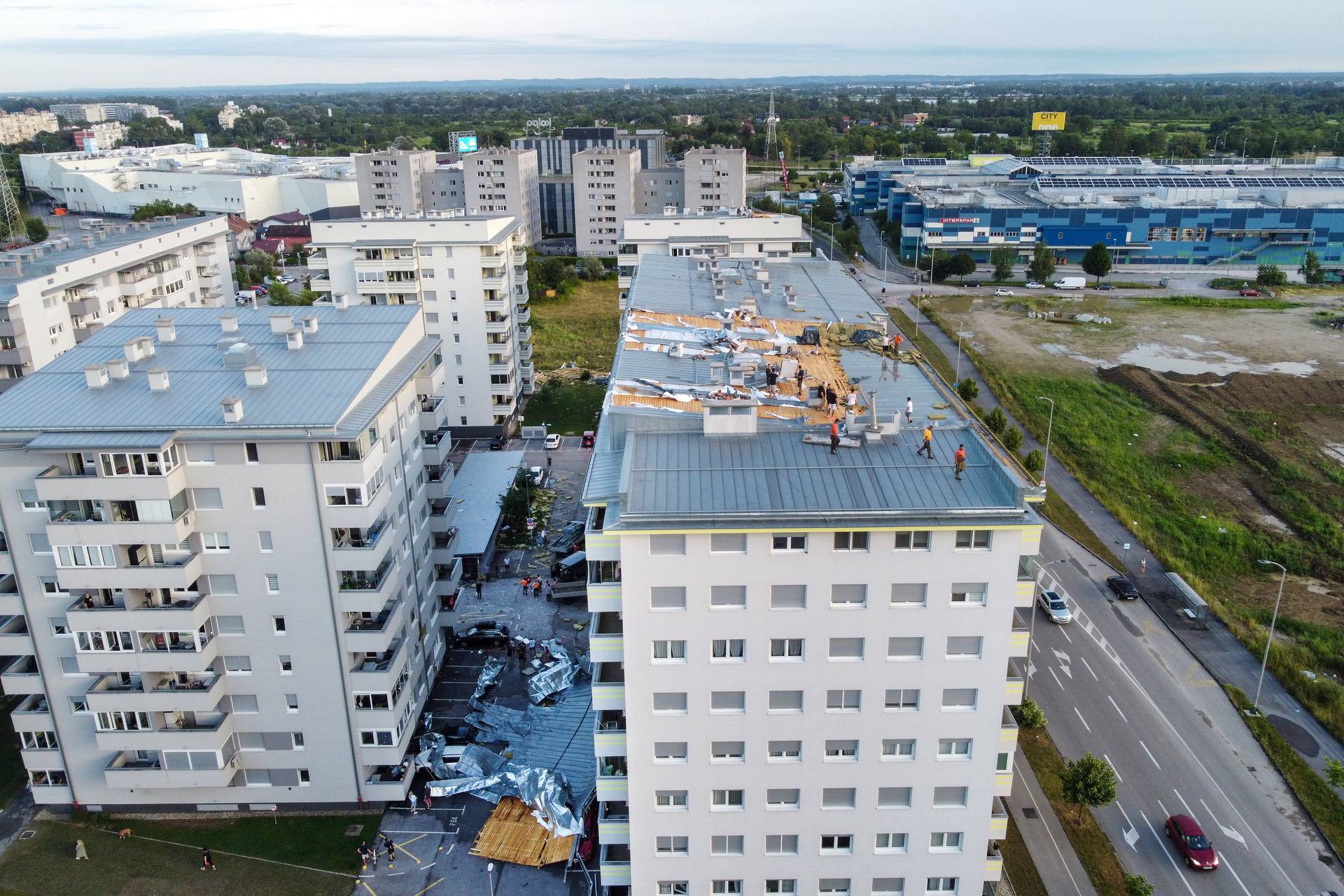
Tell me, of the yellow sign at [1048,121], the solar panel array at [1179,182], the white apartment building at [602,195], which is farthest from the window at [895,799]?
the yellow sign at [1048,121]

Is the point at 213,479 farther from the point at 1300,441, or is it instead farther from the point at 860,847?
the point at 1300,441

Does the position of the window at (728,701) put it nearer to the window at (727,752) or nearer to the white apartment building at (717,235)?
the window at (727,752)

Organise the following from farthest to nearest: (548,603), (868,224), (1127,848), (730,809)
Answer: (868,224) < (548,603) < (1127,848) < (730,809)

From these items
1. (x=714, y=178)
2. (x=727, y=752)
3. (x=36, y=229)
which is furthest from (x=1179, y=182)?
(x=36, y=229)

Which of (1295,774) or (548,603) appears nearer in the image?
(1295,774)

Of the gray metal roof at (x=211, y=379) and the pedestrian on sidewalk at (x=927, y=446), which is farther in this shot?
the gray metal roof at (x=211, y=379)

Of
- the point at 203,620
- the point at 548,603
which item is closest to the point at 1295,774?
the point at 548,603

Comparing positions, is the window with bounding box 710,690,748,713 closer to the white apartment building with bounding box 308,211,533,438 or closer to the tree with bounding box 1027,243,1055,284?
the white apartment building with bounding box 308,211,533,438
